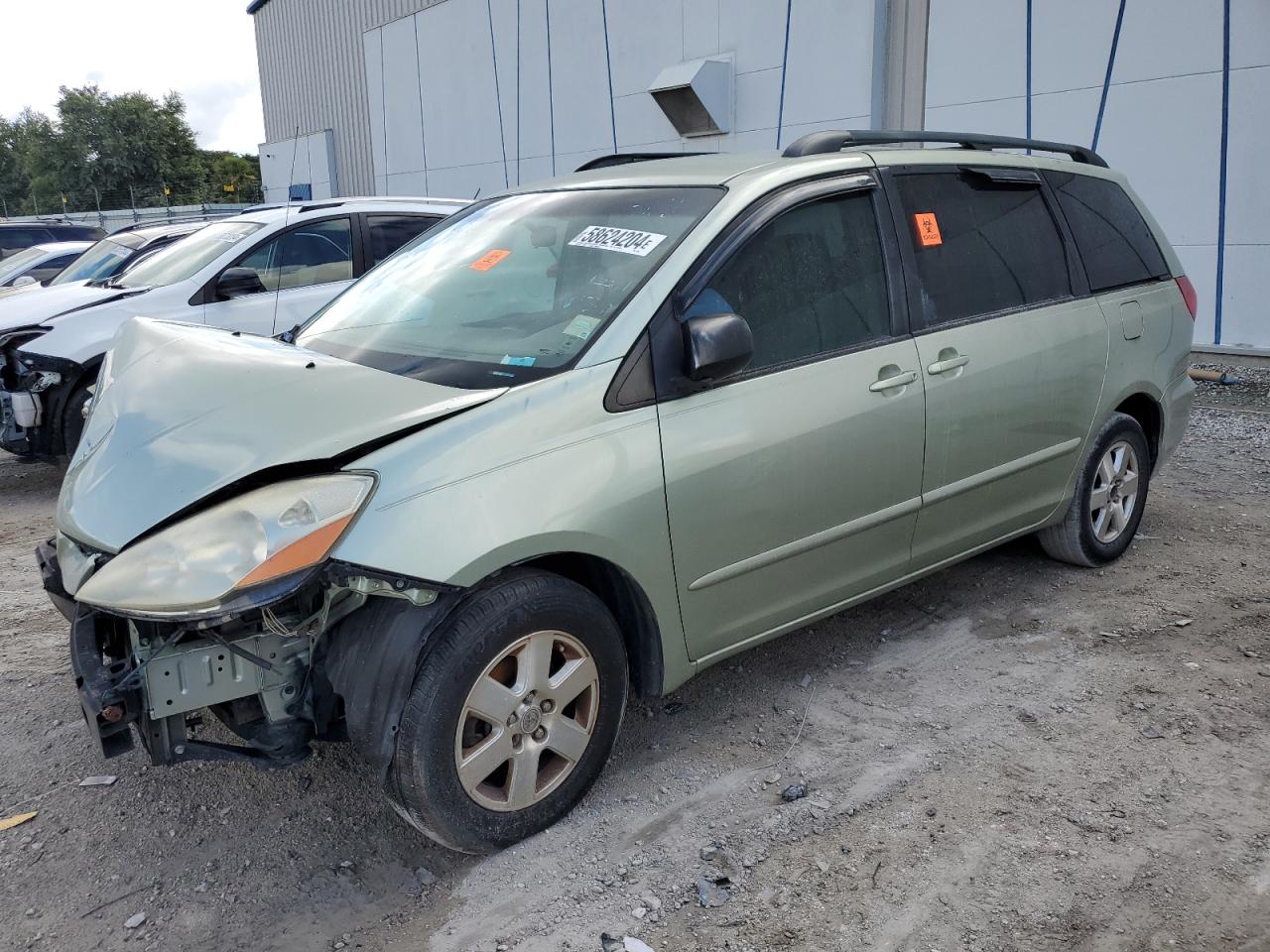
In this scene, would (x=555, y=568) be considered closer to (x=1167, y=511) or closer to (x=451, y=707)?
(x=451, y=707)

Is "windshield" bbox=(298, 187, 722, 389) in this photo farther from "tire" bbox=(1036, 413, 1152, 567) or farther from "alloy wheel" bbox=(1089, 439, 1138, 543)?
"alloy wheel" bbox=(1089, 439, 1138, 543)

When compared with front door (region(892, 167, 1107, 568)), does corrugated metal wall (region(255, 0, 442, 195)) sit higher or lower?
higher

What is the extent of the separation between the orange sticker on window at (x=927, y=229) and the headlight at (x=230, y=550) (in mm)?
2223

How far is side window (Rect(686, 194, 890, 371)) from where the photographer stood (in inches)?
126

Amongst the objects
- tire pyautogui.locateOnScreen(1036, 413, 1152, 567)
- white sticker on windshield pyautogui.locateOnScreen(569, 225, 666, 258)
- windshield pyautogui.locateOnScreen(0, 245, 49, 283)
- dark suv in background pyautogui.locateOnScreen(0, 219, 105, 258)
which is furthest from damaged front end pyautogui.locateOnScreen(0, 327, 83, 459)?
dark suv in background pyautogui.locateOnScreen(0, 219, 105, 258)

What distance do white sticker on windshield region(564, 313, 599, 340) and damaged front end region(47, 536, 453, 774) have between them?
88cm

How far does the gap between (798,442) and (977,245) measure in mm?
1313

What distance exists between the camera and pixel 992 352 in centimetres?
379

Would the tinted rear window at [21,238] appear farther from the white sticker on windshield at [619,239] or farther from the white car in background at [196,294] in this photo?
the white sticker on windshield at [619,239]

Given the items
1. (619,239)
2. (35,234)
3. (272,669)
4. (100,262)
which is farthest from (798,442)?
(35,234)

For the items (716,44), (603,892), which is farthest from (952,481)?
(716,44)

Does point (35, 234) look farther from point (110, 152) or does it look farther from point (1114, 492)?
point (110, 152)

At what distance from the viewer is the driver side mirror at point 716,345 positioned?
288 centimetres

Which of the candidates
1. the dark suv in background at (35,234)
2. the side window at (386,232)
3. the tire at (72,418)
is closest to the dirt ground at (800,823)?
the tire at (72,418)
